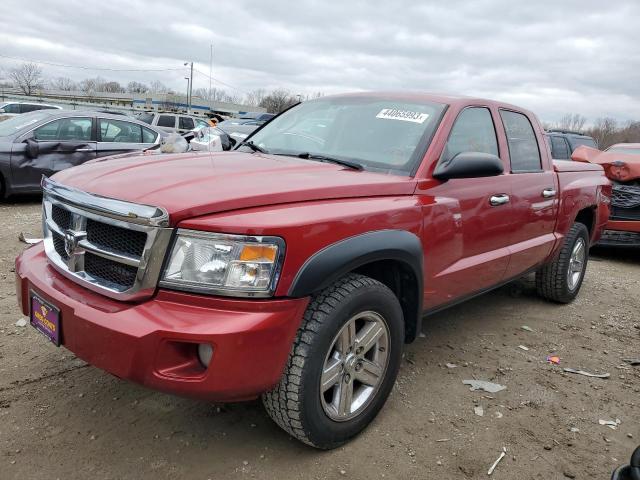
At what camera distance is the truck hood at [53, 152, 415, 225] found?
214cm

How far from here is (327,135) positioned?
340 centimetres

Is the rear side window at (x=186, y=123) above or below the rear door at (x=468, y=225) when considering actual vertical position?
below

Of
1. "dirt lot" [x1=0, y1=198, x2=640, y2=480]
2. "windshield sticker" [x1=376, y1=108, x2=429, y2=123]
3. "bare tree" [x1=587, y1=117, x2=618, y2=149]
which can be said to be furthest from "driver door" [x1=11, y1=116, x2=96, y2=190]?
"bare tree" [x1=587, y1=117, x2=618, y2=149]

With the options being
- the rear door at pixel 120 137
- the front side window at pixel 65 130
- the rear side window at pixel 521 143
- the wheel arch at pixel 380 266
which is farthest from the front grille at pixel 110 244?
the rear door at pixel 120 137

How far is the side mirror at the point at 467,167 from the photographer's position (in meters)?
2.87

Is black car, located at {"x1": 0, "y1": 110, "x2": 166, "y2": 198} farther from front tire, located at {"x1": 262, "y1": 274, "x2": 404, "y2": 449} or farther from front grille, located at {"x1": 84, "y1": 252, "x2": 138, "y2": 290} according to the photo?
front tire, located at {"x1": 262, "y1": 274, "x2": 404, "y2": 449}

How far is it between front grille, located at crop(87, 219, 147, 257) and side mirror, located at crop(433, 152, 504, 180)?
1645mm

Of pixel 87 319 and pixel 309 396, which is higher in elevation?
pixel 87 319

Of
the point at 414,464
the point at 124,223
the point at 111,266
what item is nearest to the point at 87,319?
the point at 111,266

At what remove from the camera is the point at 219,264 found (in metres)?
2.06

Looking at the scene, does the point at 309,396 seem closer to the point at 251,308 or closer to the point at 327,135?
the point at 251,308

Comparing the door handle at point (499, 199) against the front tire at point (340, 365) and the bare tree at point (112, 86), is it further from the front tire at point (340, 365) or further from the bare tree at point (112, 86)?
the bare tree at point (112, 86)

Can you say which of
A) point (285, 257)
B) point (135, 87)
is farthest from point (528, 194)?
point (135, 87)

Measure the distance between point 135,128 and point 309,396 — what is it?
8.06 meters
